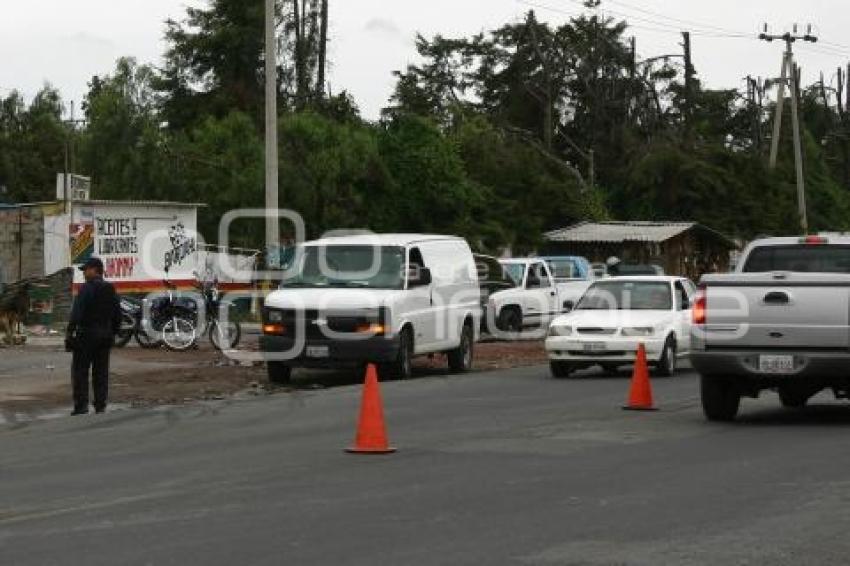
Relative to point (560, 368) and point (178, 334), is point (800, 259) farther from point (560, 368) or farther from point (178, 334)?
point (178, 334)

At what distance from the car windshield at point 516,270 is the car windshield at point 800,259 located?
17046 mm

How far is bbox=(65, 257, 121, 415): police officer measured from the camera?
17.5 metres

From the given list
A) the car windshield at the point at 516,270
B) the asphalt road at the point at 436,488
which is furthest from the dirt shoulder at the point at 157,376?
the car windshield at the point at 516,270

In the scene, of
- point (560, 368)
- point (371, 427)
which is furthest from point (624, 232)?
point (371, 427)

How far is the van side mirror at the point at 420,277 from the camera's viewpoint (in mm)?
22688

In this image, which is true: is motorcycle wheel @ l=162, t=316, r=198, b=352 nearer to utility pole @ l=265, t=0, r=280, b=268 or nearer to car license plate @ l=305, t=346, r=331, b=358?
utility pole @ l=265, t=0, r=280, b=268

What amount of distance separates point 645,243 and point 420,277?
3201 cm

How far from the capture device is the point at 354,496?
412 inches

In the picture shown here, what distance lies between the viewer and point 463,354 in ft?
81.5

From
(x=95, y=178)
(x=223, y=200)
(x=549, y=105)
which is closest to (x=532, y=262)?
(x=223, y=200)

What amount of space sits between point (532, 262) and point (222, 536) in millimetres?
25425

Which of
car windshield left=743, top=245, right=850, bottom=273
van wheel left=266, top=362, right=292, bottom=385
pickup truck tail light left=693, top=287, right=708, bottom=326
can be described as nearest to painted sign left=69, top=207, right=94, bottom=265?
van wheel left=266, top=362, right=292, bottom=385

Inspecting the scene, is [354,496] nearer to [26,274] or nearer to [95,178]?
[26,274]

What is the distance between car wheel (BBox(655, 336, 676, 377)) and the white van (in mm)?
3426
